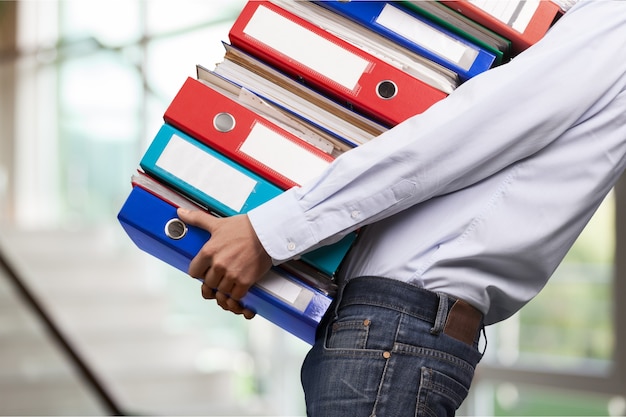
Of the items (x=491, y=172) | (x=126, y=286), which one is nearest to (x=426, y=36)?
(x=491, y=172)

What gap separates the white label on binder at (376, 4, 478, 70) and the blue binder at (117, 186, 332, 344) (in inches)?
15.6

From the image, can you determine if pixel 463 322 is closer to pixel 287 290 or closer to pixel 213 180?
pixel 287 290

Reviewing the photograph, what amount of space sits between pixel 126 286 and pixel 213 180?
3.53 metres

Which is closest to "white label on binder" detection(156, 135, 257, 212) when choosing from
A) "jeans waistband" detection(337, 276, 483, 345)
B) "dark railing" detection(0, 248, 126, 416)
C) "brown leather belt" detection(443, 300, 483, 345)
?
"jeans waistband" detection(337, 276, 483, 345)

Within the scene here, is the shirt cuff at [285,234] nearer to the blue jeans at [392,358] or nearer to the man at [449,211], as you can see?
the man at [449,211]

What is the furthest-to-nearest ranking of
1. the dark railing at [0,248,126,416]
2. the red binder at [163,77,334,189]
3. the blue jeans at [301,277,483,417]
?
the dark railing at [0,248,126,416] → the red binder at [163,77,334,189] → the blue jeans at [301,277,483,417]

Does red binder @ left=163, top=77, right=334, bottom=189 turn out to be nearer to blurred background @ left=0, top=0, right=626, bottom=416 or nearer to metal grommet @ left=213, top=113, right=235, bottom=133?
metal grommet @ left=213, top=113, right=235, bottom=133

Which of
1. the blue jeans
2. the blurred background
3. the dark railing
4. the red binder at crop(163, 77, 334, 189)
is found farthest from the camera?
the blurred background

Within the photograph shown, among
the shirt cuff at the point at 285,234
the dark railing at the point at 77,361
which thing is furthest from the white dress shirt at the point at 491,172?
the dark railing at the point at 77,361

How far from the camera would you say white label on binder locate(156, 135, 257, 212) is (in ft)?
3.65

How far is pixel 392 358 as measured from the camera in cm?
102

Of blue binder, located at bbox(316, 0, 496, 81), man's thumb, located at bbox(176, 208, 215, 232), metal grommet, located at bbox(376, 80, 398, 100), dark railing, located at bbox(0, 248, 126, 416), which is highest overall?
blue binder, located at bbox(316, 0, 496, 81)

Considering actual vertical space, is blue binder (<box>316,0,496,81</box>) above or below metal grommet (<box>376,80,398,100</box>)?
above

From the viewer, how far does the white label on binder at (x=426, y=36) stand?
114cm
